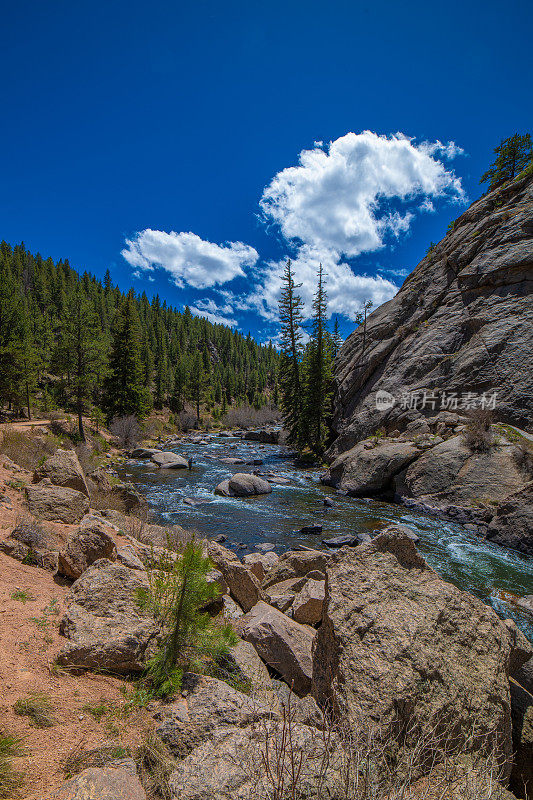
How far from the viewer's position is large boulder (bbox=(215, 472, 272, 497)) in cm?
1905

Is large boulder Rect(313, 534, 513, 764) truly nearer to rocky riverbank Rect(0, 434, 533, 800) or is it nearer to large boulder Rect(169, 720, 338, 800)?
rocky riverbank Rect(0, 434, 533, 800)

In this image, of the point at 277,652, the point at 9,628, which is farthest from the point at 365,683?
the point at 9,628

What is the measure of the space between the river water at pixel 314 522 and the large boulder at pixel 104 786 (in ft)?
28.6

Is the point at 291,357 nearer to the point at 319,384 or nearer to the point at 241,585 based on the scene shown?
the point at 319,384

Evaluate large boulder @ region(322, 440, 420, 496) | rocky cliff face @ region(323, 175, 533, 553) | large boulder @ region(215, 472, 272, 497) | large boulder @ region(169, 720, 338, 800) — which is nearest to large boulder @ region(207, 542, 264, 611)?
large boulder @ region(169, 720, 338, 800)

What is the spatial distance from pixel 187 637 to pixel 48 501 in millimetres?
6108

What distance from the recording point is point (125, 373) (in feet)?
121

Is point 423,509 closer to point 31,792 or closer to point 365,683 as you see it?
point 365,683

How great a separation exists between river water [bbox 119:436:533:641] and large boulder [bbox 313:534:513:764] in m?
5.47

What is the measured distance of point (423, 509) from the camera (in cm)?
1628

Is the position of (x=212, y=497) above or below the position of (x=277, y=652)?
below

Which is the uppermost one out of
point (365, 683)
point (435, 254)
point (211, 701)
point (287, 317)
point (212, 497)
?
point (435, 254)

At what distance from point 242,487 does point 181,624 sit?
15159 millimetres

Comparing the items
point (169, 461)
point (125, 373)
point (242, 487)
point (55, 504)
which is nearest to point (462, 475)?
point (242, 487)
